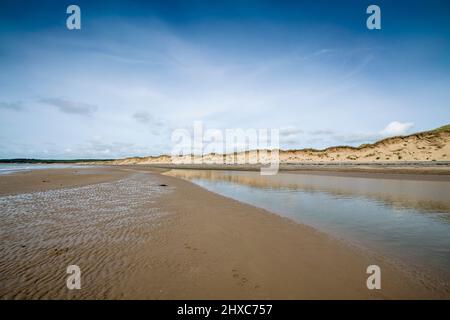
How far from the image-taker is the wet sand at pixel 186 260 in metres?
4.19

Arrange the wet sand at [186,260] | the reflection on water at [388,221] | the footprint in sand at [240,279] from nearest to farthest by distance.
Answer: the wet sand at [186,260] → the footprint in sand at [240,279] → the reflection on water at [388,221]

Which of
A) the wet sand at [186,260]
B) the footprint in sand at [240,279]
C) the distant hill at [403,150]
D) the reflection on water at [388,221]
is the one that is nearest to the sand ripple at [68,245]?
the wet sand at [186,260]

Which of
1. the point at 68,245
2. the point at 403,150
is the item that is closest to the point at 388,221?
the point at 68,245

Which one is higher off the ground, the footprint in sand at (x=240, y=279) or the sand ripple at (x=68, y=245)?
the sand ripple at (x=68, y=245)

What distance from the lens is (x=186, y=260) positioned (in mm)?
5422

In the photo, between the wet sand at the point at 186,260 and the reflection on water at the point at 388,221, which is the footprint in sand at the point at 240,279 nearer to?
the wet sand at the point at 186,260

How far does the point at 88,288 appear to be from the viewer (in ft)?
14.0

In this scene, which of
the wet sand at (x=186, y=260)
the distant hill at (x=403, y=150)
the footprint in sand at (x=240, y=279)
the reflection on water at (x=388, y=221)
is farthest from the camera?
the distant hill at (x=403, y=150)

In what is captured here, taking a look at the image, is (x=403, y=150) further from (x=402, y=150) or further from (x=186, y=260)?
(x=186, y=260)

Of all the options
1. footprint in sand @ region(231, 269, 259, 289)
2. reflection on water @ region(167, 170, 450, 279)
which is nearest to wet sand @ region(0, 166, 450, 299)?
footprint in sand @ region(231, 269, 259, 289)

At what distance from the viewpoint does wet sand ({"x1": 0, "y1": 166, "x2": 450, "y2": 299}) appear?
419 cm

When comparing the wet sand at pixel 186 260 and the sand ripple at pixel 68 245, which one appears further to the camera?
the sand ripple at pixel 68 245
